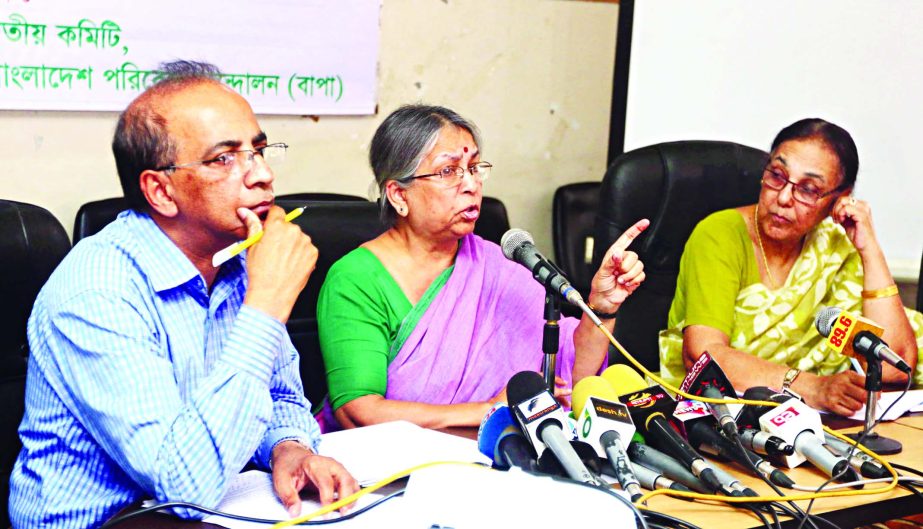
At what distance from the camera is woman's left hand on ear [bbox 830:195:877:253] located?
2301 millimetres

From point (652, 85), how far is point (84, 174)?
1712 millimetres

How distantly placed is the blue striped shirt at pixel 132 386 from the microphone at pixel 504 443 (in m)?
0.33

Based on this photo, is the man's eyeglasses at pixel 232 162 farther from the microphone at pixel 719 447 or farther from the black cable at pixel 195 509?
the microphone at pixel 719 447

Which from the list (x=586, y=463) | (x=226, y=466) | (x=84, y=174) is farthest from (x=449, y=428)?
(x=84, y=174)

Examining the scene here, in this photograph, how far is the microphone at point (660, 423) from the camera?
1.47 meters

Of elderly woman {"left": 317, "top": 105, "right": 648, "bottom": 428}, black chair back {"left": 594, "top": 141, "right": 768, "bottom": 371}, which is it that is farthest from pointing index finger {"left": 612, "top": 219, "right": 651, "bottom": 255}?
black chair back {"left": 594, "top": 141, "right": 768, "bottom": 371}

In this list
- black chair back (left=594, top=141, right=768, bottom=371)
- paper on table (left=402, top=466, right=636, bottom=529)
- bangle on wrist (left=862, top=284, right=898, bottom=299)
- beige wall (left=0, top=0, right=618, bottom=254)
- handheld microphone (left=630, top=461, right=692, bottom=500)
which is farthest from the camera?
beige wall (left=0, top=0, right=618, bottom=254)

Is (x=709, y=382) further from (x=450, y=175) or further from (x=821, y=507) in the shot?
(x=450, y=175)

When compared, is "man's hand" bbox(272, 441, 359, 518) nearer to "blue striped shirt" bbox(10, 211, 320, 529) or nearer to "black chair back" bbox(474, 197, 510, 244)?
"blue striped shirt" bbox(10, 211, 320, 529)

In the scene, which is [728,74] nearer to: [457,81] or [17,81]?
[457,81]

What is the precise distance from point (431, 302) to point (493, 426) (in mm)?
640

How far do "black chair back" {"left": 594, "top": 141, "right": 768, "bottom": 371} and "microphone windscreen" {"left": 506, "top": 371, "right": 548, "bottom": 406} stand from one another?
3.70ft

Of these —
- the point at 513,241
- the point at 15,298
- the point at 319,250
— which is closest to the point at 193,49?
the point at 319,250

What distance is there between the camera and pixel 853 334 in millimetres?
1727
